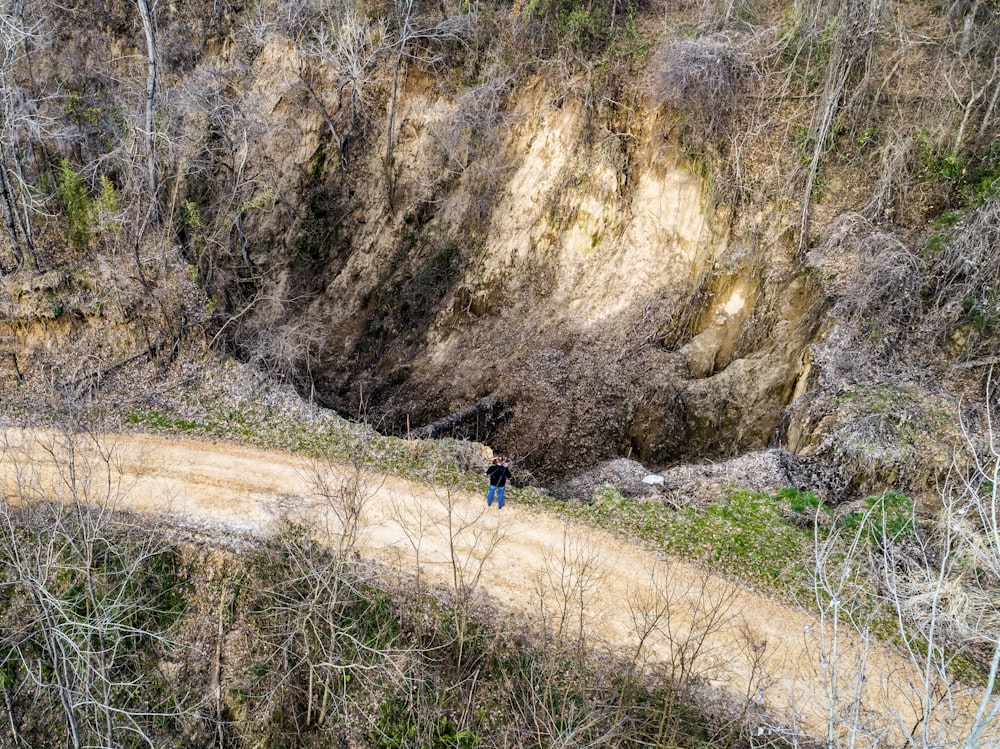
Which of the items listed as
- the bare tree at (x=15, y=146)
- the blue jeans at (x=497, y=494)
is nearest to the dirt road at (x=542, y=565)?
the blue jeans at (x=497, y=494)

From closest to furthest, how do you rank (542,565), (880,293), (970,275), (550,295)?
(542,565) < (970,275) < (880,293) < (550,295)

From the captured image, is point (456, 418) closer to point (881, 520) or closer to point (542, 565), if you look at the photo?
point (542, 565)

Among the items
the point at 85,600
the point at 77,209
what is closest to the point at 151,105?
the point at 77,209

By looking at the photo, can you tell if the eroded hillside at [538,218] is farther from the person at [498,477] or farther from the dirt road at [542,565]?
the person at [498,477]

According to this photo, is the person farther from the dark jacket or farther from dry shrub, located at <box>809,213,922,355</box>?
dry shrub, located at <box>809,213,922,355</box>

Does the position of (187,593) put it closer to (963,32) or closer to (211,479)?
(211,479)

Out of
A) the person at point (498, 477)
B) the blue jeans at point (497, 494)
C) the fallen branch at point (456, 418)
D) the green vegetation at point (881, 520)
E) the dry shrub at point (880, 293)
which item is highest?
the dry shrub at point (880, 293)
